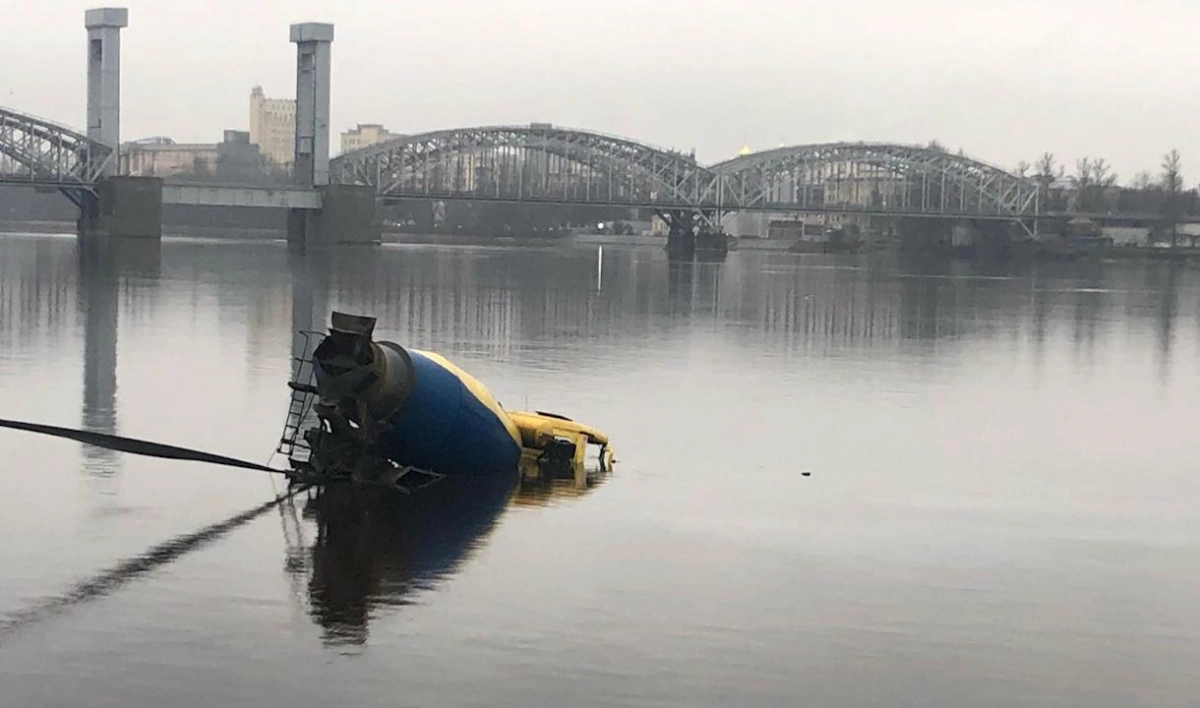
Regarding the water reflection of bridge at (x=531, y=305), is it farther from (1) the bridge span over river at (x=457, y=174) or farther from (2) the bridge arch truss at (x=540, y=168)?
(2) the bridge arch truss at (x=540, y=168)

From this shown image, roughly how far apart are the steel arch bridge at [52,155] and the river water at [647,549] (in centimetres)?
10485

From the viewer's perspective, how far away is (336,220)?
144 m

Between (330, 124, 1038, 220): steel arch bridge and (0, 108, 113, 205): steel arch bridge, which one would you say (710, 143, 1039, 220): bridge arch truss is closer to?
(330, 124, 1038, 220): steel arch bridge

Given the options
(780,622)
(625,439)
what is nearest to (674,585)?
(780,622)

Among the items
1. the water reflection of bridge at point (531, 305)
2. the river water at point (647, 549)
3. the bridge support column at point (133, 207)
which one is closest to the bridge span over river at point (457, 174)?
the bridge support column at point (133, 207)

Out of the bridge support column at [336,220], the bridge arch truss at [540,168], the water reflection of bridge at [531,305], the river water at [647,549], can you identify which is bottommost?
the river water at [647,549]

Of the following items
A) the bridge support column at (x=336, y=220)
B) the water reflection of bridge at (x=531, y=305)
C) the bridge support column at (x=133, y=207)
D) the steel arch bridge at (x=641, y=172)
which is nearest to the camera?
the water reflection of bridge at (x=531, y=305)

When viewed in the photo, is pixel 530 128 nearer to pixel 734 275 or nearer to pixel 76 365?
pixel 734 275

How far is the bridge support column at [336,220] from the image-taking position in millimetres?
142625

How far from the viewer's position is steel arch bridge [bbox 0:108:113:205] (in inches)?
5369

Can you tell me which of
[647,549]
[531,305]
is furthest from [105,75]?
[647,549]

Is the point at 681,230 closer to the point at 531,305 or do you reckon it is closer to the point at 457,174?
the point at 457,174

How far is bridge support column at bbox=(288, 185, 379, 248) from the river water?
107 m

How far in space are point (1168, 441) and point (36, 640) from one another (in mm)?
18028
